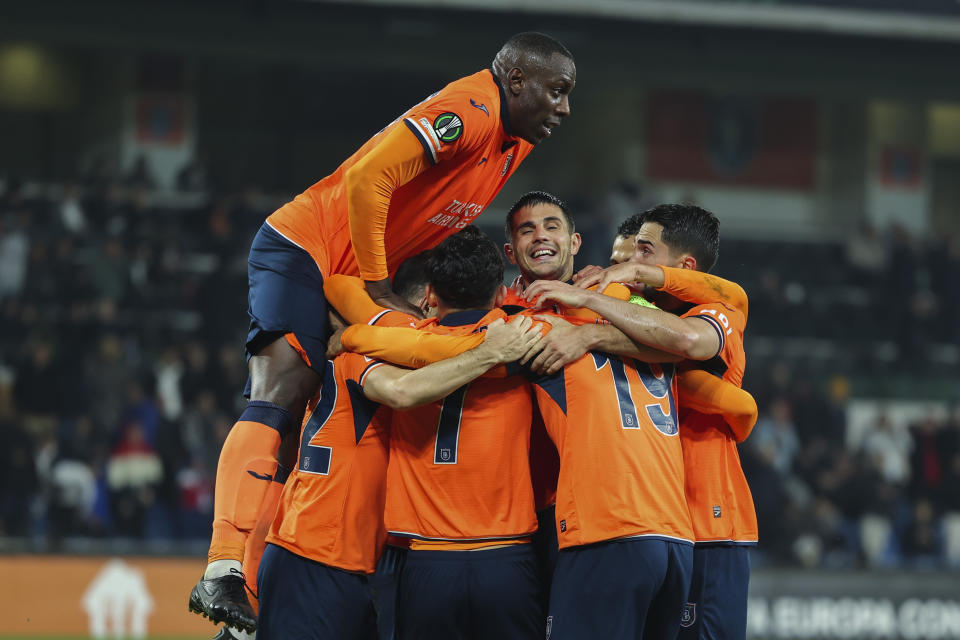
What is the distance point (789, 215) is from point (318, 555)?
57.8ft

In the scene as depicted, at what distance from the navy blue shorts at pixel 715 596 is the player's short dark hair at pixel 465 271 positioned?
133 cm

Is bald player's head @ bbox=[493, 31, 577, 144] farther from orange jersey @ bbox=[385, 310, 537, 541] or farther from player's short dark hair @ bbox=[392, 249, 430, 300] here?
orange jersey @ bbox=[385, 310, 537, 541]

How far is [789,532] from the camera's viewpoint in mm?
13430

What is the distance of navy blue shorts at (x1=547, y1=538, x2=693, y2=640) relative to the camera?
13.9 feet

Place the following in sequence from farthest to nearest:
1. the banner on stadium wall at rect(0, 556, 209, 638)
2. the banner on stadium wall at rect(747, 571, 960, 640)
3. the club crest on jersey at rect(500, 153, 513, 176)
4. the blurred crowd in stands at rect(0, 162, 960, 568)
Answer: the banner on stadium wall at rect(747, 571, 960, 640)
the blurred crowd in stands at rect(0, 162, 960, 568)
the banner on stadium wall at rect(0, 556, 209, 638)
the club crest on jersey at rect(500, 153, 513, 176)

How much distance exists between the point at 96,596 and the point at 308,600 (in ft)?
22.7

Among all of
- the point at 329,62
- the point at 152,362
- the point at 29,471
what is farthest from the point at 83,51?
the point at 29,471

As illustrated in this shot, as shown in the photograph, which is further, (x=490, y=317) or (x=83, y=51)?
(x=83, y=51)

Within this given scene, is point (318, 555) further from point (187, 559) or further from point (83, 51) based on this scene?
point (83, 51)

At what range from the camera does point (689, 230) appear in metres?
5.09

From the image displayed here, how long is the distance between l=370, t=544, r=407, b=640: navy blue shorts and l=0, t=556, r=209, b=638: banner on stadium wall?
676 centimetres

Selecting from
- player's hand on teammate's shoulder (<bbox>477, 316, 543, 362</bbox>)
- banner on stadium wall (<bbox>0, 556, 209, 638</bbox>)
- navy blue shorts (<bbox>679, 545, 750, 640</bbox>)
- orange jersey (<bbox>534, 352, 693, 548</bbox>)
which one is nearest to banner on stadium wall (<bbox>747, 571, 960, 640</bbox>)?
banner on stadium wall (<bbox>0, 556, 209, 638</bbox>)

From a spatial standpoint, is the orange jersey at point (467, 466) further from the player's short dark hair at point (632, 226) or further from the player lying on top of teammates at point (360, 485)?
the player's short dark hair at point (632, 226)

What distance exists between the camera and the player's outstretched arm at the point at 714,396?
475 centimetres
